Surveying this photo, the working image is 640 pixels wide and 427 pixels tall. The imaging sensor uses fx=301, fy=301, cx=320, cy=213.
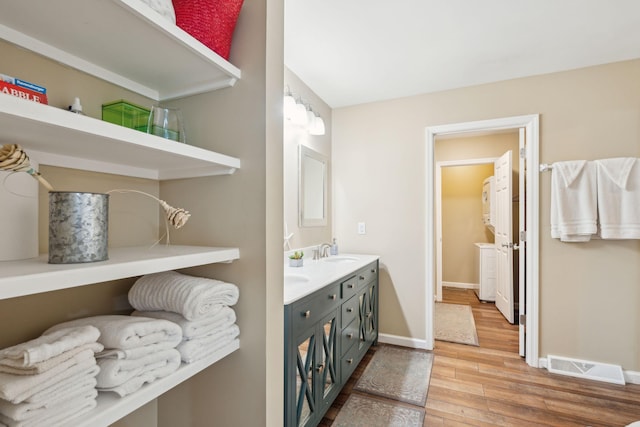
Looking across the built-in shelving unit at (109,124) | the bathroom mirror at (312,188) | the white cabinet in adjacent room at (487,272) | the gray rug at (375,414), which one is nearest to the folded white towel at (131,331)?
the built-in shelving unit at (109,124)

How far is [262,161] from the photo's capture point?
3.42 feet

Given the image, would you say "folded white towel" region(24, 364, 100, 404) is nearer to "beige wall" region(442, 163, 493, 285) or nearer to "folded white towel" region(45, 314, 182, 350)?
"folded white towel" region(45, 314, 182, 350)

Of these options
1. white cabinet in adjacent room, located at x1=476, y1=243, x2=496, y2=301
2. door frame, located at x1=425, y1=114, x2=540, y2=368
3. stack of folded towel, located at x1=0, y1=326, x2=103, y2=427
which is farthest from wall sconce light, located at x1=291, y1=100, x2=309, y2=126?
white cabinet in adjacent room, located at x1=476, y1=243, x2=496, y2=301

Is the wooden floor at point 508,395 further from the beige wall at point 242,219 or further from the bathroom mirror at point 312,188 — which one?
the bathroom mirror at point 312,188

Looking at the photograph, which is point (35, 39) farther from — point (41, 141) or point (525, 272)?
point (525, 272)

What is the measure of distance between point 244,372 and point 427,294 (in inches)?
85.8

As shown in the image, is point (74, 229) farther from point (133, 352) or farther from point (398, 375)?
point (398, 375)

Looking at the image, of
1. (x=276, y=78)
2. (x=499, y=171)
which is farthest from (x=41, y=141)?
(x=499, y=171)

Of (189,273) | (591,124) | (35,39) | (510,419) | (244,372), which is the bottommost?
(510,419)

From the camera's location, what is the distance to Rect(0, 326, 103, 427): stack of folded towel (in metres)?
0.58

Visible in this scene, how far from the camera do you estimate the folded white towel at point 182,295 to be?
907mm

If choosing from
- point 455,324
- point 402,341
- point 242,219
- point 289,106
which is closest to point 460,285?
point 455,324

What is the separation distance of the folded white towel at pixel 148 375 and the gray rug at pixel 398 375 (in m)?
1.68

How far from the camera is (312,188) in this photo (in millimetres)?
2758
